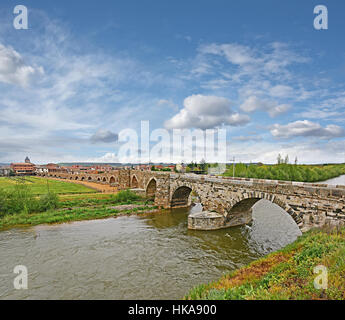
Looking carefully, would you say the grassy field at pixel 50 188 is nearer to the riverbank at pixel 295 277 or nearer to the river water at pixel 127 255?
the river water at pixel 127 255

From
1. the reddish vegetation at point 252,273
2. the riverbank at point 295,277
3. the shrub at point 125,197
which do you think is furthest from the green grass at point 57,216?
the riverbank at point 295,277

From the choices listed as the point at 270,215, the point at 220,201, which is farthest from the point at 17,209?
the point at 270,215

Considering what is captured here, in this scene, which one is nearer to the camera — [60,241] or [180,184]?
[60,241]

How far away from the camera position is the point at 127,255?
14.0 meters

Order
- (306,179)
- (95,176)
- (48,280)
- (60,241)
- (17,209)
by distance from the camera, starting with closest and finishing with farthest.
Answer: (48,280) → (60,241) → (17,209) → (306,179) → (95,176)

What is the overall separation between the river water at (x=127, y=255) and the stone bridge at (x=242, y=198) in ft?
4.99

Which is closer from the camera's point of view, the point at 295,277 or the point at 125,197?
the point at 295,277

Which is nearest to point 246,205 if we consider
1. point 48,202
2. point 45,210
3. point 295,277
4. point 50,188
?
point 295,277

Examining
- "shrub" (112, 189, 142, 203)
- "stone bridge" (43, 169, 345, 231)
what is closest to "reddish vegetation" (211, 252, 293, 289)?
"stone bridge" (43, 169, 345, 231)

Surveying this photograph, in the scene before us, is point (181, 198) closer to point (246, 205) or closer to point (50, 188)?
point (246, 205)

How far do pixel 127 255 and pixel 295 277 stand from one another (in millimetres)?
10840

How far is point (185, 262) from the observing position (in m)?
13.0
